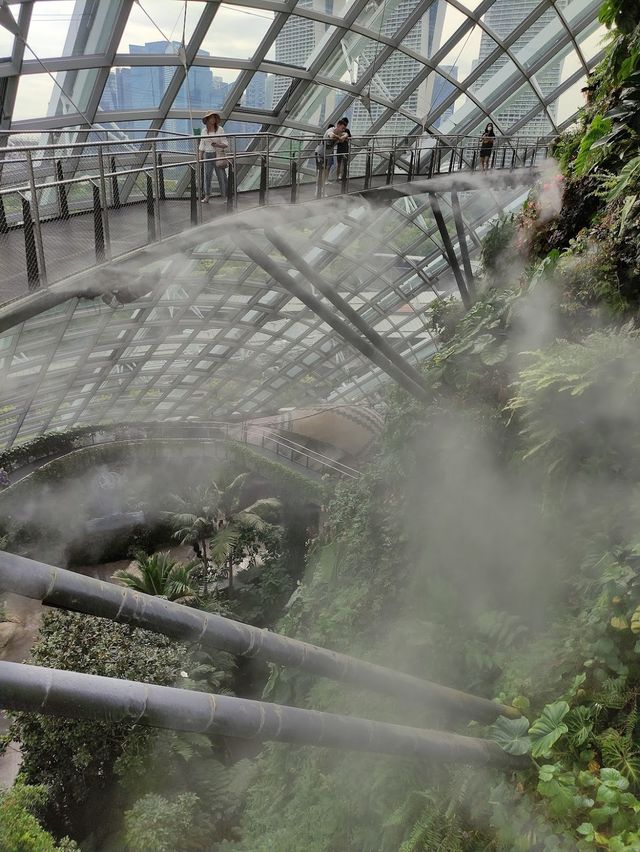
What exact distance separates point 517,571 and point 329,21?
1182 cm

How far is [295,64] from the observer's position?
13.8 meters

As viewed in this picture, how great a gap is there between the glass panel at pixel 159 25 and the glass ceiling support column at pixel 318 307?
4259 millimetres

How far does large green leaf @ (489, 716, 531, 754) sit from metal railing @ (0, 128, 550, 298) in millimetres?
6350

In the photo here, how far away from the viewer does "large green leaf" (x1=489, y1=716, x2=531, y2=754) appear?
6270 millimetres

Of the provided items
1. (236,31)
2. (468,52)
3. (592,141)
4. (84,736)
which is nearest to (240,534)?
(84,736)

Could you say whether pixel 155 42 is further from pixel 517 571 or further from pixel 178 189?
pixel 517 571

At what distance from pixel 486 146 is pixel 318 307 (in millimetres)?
9427

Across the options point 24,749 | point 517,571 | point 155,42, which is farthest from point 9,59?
point 24,749

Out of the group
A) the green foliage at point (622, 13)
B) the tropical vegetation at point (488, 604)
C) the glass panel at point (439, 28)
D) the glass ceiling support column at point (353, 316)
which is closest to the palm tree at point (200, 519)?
the tropical vegetation at point (488, 604)

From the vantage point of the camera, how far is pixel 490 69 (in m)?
17.5

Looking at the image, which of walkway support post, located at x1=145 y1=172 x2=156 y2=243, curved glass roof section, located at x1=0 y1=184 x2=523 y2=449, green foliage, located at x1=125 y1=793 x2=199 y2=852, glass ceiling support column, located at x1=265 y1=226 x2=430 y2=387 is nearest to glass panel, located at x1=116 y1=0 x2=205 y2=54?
curved glass roof section, located at x1=0 y1=184 x2=523 y2=449

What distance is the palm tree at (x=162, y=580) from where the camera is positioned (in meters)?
16.6

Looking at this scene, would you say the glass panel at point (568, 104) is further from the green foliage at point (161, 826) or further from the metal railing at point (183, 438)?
the green foliage at point (161, 826)

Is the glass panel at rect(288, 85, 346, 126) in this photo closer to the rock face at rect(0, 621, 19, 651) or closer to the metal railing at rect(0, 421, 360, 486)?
the metal railing at rect(0, 421, 360, 486)
